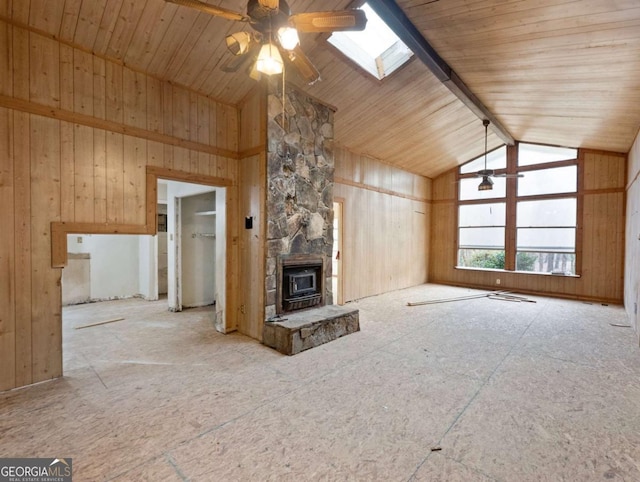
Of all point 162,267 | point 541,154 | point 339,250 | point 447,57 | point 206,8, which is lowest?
point 162,267

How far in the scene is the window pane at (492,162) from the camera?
795cm

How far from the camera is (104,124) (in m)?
3.21

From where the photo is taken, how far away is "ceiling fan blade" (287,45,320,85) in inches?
98.1

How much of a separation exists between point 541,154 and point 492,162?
1.11 m

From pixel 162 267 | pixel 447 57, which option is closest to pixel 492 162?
pixel 447 57

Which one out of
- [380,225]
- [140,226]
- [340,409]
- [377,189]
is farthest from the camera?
[380,225]

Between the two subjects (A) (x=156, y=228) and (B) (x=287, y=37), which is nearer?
(B) (x=287, y=37)

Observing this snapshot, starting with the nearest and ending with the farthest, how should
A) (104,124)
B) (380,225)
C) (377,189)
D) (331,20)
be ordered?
(331,20)
(104,124)
(377,189)
(380,225)

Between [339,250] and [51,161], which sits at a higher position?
[51,161]

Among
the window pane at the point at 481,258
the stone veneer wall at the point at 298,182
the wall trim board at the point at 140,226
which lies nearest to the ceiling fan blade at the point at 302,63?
the stone veneer wall at the point at 298,182

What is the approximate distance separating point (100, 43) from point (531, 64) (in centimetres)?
478

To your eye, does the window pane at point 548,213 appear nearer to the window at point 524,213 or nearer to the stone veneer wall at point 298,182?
the window at point 524,213

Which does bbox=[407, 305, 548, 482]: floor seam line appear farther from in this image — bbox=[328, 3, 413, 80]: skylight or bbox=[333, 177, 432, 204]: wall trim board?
bbox=[328, 3, 413, 80]: skylight

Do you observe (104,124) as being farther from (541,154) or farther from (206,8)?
(541,154)
